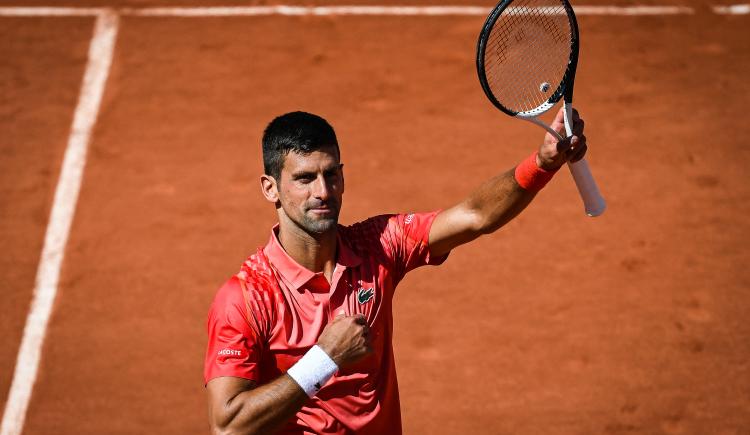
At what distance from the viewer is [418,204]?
890 cm

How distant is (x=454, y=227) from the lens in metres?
4.50

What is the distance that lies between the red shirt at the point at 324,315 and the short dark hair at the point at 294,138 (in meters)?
0.40

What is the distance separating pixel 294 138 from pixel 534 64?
173 centimetres

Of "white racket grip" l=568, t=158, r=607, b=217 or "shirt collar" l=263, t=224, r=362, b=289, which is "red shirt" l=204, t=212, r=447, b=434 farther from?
"white racket grip" l=568, t=158, r=607, b=217

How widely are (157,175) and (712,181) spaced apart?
5.29 metres

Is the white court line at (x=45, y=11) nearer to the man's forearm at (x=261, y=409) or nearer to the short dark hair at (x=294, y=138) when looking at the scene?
the short dark hair at (x=294, y=138)

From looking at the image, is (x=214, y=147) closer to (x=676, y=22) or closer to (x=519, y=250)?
(x=519, y=250)

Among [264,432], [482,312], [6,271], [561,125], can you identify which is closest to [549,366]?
[482,312]

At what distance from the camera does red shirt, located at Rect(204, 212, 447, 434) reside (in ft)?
13.1

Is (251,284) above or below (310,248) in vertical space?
below

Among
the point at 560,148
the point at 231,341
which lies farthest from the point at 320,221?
the point at 560,148

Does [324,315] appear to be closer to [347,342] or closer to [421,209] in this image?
[347,342]

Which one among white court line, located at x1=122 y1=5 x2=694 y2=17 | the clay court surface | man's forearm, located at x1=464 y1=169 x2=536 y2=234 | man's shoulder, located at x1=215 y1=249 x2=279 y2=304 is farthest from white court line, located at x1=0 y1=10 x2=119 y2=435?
man's forearm, located at x1=464 y1=169 x2=536 y2=234

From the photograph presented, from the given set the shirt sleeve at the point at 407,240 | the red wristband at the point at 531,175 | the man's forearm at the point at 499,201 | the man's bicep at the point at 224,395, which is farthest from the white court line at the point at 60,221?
the red wristband at the point at 531,175
